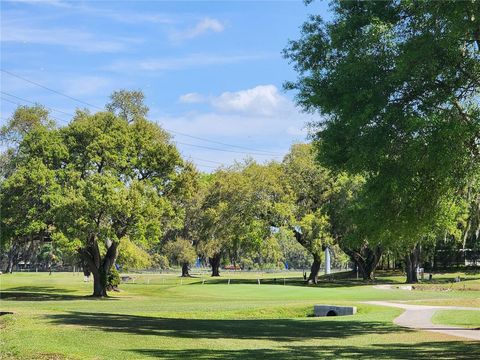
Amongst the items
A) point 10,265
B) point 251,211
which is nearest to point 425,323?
point 251,211

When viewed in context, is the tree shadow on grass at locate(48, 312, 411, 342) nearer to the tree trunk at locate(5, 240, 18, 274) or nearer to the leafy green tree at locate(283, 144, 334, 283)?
the leafy green tree at locate(283, 144, 334, 283)

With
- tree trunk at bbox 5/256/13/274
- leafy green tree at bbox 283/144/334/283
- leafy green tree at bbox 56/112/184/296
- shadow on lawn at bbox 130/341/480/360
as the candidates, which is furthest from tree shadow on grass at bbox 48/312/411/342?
tree trunk at bbox 5/256/13/274

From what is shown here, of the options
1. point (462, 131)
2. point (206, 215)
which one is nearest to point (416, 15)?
point (462, 131)

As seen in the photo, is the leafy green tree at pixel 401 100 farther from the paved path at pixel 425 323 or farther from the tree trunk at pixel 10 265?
the tree trunk at pixel 10 265

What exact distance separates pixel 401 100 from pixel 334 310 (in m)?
17.8

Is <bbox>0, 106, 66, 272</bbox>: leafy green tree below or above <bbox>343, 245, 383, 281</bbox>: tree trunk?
above

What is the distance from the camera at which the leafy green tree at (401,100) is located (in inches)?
551

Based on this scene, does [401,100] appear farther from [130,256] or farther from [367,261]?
[367,261]

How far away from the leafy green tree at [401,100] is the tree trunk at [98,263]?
98.3 feet

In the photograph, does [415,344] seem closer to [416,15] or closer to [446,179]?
[446,179]

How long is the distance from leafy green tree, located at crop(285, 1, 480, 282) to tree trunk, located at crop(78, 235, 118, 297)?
2997 centimetres

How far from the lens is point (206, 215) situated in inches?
2785

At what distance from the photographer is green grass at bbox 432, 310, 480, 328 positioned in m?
23.2

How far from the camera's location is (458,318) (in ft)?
81.9
